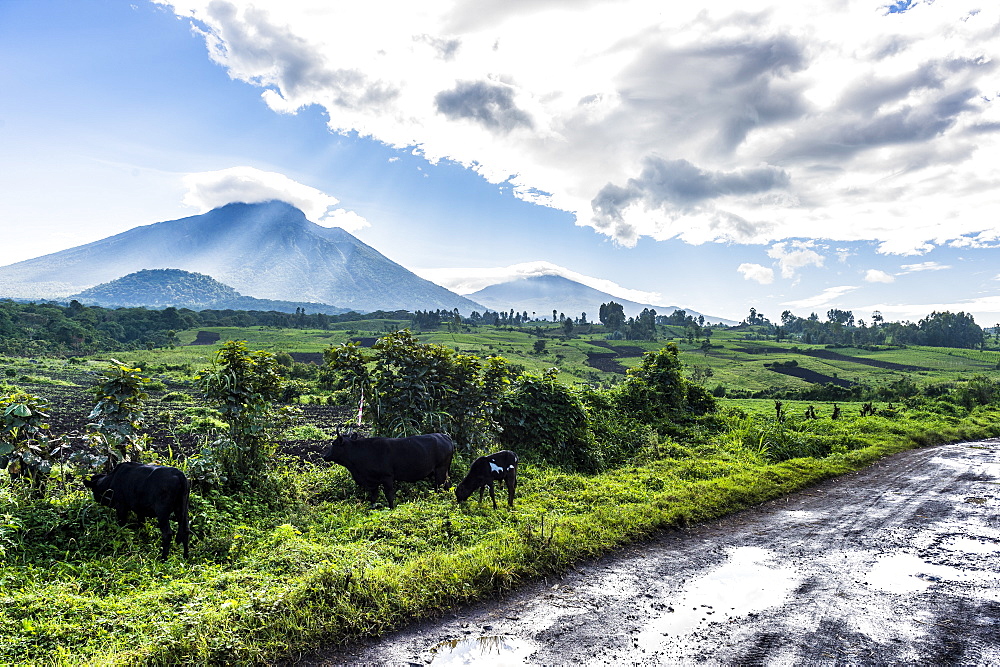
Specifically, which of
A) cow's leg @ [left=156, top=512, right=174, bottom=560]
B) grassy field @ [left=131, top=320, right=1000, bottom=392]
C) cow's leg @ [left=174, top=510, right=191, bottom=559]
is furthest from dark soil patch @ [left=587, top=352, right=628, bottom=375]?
cow's leg @ [left=156, top=512, right=174, bottom=560]

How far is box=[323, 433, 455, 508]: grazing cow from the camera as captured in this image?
9500 millimetres

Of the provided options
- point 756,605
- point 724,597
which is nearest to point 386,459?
point 724,597

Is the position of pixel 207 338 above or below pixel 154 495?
below

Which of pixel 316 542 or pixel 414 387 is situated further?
pixel 414 387

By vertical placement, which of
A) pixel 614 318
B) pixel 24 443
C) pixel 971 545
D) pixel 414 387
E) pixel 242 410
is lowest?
pixel 971 545

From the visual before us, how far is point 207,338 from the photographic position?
3654 inches

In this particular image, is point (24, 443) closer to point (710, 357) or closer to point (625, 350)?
point (710, 357)

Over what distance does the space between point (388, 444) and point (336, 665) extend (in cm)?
526

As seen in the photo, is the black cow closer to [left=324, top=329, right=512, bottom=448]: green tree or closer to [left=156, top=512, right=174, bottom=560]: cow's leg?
[left=156, top=512, right=174, bottom=560]: cow's leg

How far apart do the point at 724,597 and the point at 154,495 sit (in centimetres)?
737

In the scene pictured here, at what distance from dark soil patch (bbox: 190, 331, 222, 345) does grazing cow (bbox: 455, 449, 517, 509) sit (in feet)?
298

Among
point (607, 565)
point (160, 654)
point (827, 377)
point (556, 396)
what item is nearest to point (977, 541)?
point (607, 565)

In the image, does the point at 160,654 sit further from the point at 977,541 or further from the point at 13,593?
the point at 977,541

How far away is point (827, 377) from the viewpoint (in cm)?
6769
